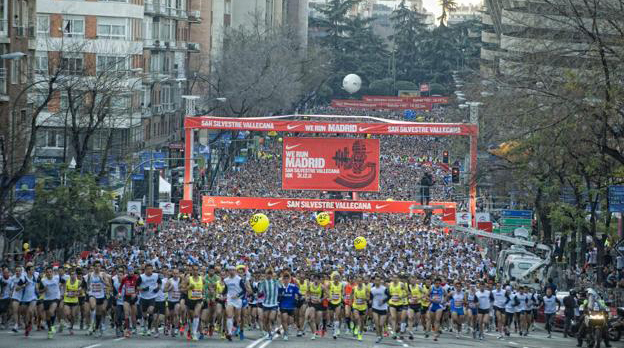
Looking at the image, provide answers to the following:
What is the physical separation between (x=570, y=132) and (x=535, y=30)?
9.90 ft

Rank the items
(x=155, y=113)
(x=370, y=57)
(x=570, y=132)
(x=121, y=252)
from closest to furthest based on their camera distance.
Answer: (x=570, y=132), (x=121, y=252), (x=155, y=113), (x=370, y=57)

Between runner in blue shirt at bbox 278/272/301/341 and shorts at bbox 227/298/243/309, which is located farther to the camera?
runner in blue shirt at bbox 278/272/301/341

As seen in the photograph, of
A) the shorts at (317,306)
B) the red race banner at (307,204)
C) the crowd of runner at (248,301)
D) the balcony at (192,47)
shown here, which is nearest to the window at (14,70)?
the crowd of runner at (248,301)

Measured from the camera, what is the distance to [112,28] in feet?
242

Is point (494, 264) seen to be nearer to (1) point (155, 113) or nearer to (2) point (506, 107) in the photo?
(2) point (506, 107)

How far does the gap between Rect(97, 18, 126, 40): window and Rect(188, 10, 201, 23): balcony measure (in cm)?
2243

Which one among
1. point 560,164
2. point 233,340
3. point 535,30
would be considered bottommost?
point 233,340

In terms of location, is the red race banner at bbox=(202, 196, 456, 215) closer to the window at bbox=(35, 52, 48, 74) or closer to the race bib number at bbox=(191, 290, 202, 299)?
the window at bbox=(35, 52, 48, 74)

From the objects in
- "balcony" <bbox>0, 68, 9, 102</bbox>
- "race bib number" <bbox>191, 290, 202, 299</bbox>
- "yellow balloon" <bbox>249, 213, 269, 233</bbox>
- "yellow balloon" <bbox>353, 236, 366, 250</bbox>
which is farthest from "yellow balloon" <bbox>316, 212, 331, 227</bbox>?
"race bib number" <bbox>191, 290, 202, 299</bbox>

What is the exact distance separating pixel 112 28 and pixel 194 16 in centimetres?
2426

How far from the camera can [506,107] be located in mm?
34875

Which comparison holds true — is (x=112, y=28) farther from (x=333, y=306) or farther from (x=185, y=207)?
(x=333, y=306)

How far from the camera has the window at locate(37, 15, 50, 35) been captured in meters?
69.5

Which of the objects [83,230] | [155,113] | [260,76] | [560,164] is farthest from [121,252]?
[260,76]
